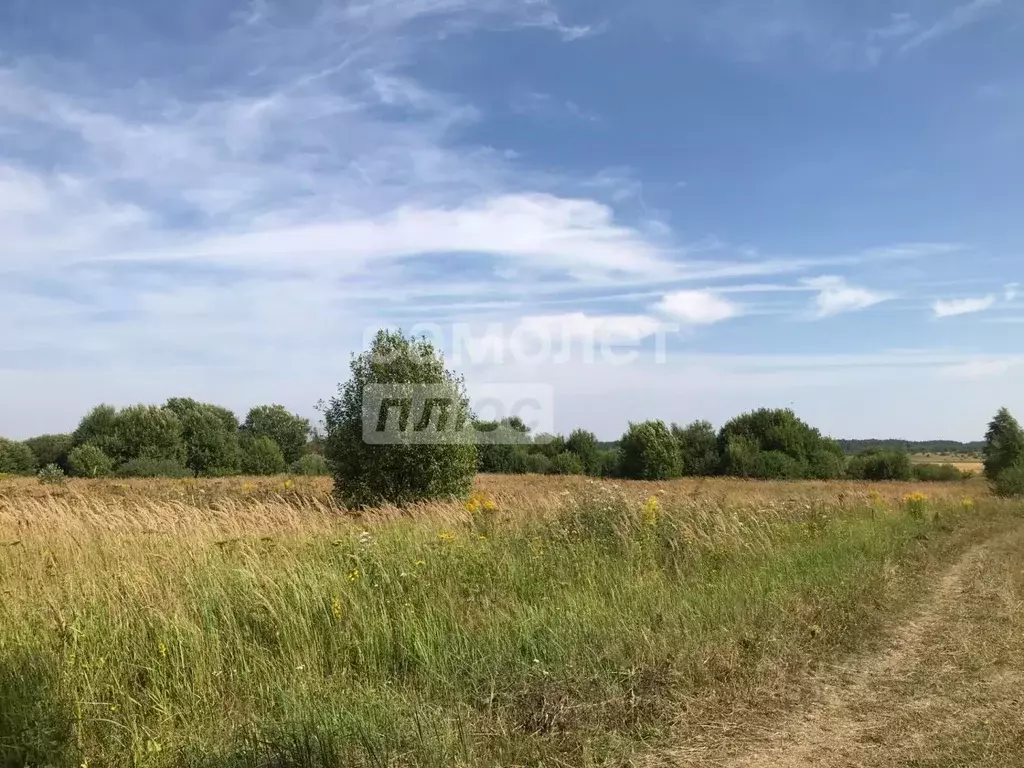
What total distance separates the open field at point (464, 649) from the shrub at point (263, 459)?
49502mm

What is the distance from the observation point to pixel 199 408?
67062mm

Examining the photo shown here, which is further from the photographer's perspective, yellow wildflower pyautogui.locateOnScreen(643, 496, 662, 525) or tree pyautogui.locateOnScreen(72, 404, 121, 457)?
tree pyautogui.locateOnScreen(72, 404, 121, 457)

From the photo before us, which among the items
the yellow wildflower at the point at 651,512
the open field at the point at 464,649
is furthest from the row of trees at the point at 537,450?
the open field at the point at 464,649

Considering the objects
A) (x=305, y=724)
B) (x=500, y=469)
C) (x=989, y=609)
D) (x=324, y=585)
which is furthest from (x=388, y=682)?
(x=500, y=469)

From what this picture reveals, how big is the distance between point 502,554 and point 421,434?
963cm

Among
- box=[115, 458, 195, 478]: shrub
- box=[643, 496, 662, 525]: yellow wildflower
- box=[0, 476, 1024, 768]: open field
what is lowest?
box=[115, 458, 195, 478]: shrub

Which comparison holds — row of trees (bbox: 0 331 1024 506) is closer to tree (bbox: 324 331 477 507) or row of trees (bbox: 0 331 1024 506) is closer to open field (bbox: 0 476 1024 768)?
tree (bbox: 324 331 477 507)

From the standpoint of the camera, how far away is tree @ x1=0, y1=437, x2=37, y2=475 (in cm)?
5644

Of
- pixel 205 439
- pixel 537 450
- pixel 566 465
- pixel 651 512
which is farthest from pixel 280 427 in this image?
pixel 651 512

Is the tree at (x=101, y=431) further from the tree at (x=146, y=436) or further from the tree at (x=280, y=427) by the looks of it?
the tree at (x=280, y=427)

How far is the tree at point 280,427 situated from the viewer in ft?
235

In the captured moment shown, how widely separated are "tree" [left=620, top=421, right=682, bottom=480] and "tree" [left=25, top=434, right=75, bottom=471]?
157ft

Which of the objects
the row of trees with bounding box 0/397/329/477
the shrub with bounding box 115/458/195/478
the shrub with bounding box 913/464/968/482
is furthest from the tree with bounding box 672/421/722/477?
the shrub with bounding box 115/458/195/478

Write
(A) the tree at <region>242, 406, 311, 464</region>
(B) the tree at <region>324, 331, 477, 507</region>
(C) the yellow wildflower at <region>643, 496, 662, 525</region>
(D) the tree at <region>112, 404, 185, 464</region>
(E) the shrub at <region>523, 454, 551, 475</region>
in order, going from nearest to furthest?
(C) the yellow wildflower at <region>643, 496, 662, 525</region>, (B) the tree at <region>324, 331, 477, 507</region>, (D) the tree at <region>112, 404, 185, 464</region>, (E) the shrub at <region>523, 454, 551, 475</region>, (A) the tree at <region>242, 406, 311, 464</region>
